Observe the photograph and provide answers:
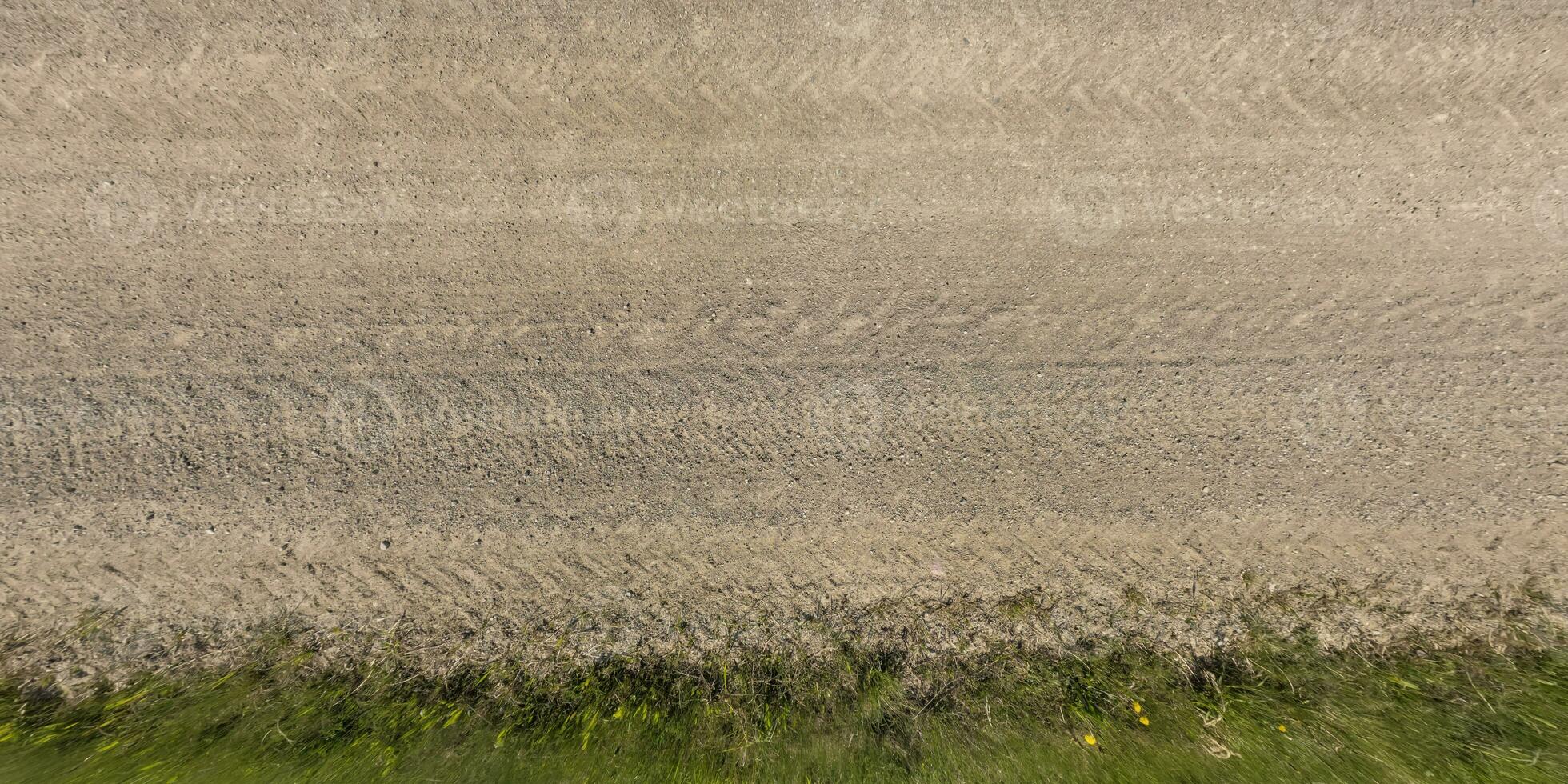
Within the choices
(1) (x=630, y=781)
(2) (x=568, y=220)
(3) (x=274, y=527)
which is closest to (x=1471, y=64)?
(2) (x=568, y=220)

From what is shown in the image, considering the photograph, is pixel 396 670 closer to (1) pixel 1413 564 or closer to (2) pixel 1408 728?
(2) pixel 1408 728

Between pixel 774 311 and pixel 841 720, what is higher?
pixel 774 311

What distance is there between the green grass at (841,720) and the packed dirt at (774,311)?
34 centimetres

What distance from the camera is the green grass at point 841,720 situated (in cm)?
411

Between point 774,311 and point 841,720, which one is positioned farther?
point 774,311

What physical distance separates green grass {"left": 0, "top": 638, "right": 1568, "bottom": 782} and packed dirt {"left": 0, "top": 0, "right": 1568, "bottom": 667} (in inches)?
13.4

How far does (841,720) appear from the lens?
4273 millimetres

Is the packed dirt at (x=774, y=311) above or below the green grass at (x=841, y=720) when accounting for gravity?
above

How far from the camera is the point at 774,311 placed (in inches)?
182

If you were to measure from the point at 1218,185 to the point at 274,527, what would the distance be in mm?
6659

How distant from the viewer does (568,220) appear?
4676 millimetres

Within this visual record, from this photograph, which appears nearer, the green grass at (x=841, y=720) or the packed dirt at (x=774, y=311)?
the green grass at (x=841, y=720)

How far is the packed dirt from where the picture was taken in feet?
14.5

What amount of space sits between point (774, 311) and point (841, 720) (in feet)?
8.68
